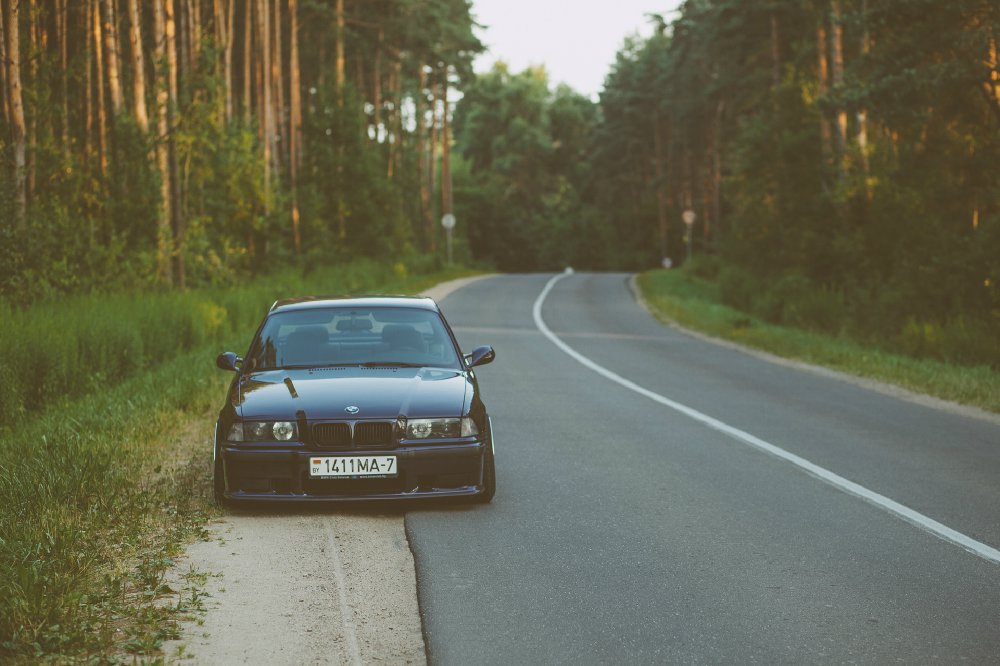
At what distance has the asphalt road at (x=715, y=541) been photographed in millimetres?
5477

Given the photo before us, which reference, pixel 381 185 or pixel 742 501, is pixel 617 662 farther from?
pixel 381 185

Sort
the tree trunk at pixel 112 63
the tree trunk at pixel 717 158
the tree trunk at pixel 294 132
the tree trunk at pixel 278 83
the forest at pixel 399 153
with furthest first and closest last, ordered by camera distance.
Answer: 1. the tree trunk at pixel 717 158
2. the tree trunk at pixel 278 83
3. the tree trunk at pixel 294 132
4. the tree trunk at pixel 112 63
5. the forest at pixel 399 153

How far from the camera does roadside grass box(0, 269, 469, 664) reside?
17.2 ft

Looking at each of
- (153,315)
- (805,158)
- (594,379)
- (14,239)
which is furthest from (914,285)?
(14,239)

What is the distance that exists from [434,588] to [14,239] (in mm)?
15689

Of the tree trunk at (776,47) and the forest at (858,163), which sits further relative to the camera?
the tree trunk at (776,47)

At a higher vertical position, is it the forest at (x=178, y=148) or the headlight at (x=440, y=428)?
the forest at (x=178, y=148)

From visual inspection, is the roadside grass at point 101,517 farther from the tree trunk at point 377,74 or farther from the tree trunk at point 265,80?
the tree trunk at point 377,74

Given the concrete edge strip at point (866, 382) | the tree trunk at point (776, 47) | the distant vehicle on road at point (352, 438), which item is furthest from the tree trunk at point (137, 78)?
the tree trunk at point (776, 47)

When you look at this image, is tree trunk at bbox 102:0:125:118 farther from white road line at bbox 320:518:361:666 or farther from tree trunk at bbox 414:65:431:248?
tree trunk at bbox 414:65:431:248

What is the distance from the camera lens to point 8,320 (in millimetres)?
15023

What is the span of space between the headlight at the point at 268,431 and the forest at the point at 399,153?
1284cm

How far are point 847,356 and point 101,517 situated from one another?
1580 cm

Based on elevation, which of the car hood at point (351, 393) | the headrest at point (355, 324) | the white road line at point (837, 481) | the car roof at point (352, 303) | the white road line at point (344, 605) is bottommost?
the white road line at point (837, 481)
